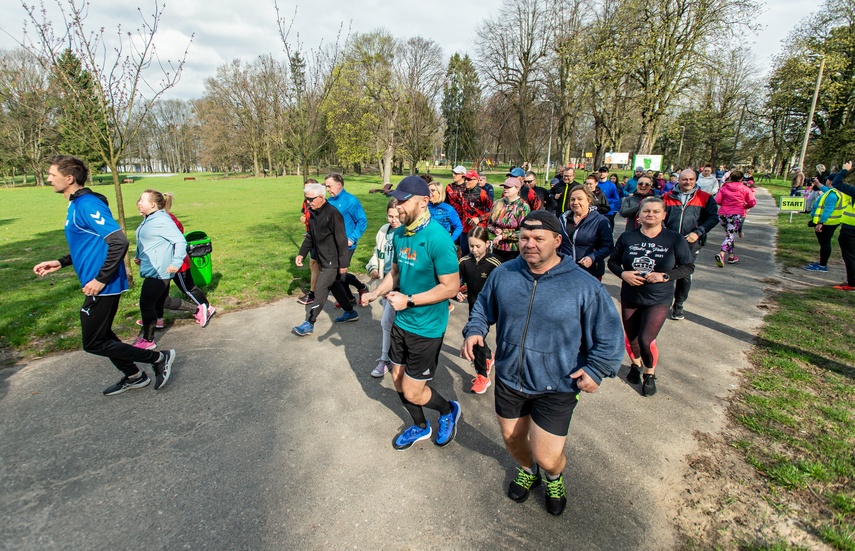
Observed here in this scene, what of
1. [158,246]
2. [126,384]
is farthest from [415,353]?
[158,246]

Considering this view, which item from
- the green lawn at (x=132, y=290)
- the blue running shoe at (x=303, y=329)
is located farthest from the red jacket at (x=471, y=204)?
the blue running shoe at (x=303, y=329)

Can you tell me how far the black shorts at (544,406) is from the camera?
247cm

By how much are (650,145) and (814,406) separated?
1036 inches

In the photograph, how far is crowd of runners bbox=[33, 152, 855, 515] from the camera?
2.44 meters

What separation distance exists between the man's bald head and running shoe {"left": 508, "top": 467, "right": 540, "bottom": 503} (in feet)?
16.6

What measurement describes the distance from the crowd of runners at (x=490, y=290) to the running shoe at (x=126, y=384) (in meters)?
0.01

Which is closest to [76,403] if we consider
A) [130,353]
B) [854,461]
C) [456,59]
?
[130,353]

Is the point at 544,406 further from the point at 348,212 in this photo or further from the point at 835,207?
the point at 835,207

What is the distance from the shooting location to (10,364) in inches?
185

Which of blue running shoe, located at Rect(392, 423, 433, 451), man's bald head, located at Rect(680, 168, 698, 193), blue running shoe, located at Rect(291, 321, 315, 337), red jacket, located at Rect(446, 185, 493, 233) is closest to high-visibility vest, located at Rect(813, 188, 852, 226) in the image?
man's bald head, located at Rect(680, 168, 698, 193)

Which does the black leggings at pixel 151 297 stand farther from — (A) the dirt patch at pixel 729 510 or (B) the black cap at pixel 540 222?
(A) the dirt patch at pixel 729 510

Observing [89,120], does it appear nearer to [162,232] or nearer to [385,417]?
[162,232]

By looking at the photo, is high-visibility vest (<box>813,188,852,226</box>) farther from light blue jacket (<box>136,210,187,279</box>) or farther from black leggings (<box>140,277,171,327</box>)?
black leggings (<box>140,277,171,327</box>)

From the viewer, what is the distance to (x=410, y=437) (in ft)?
11.0
